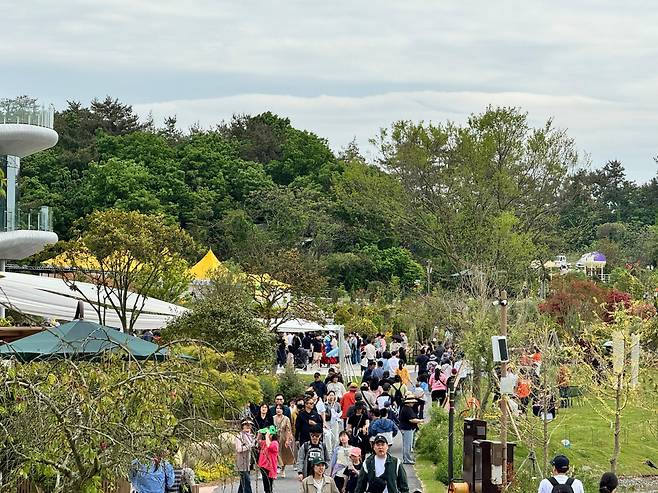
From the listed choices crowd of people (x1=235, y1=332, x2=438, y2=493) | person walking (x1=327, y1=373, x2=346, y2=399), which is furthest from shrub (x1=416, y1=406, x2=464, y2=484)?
person walking (x1=327, y1=373, x2=346, y2=399)

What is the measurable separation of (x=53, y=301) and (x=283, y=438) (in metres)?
8.80

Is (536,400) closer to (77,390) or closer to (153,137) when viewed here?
(77,390)

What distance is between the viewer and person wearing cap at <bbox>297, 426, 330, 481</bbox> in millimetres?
16328

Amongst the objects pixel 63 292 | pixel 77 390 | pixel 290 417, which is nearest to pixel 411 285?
pixel 63 292

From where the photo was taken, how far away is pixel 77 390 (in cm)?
850

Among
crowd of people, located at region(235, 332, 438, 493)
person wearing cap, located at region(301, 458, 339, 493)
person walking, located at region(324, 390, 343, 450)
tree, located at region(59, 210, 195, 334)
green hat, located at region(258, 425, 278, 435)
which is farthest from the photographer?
tree, located at region(59, 210, 195, 334)

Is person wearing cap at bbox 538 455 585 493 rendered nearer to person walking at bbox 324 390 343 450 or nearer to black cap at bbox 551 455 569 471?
black cap at bbox 551 455 569 471

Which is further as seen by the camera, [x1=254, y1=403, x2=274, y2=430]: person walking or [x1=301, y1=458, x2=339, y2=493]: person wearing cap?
[x1=254, y1=403, x2=274, y2=430]: person walking

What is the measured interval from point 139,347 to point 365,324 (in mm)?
33248

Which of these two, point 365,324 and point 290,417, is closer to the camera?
point 290,417

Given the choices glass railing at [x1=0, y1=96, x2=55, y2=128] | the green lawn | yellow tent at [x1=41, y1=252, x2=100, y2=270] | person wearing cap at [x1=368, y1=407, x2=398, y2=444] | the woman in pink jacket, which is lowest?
the green lawn

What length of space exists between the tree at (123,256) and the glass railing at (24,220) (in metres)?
2.85

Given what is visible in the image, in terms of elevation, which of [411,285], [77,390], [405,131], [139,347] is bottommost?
[411,285]

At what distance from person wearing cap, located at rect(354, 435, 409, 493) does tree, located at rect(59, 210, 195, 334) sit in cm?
1882
